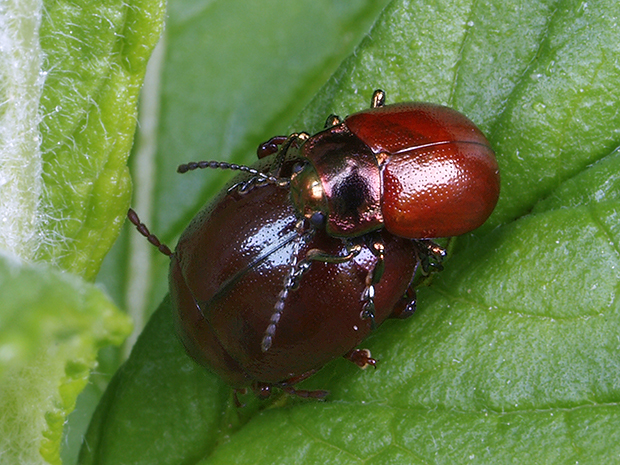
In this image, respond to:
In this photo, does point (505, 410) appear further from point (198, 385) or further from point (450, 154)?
point (198, 385)

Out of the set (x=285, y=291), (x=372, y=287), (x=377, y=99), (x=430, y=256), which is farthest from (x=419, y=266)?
(x=377, y=99)

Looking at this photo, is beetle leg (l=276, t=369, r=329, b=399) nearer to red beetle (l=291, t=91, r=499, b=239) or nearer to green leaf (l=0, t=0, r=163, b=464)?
red beetle (l=291, t=91, r=499, b=239)

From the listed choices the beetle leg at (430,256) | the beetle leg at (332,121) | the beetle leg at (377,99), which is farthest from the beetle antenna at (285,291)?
the beetle leg at (377,99)

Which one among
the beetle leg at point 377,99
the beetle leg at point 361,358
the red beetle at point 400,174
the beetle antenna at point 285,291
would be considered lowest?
the beetle leg at point 361,358

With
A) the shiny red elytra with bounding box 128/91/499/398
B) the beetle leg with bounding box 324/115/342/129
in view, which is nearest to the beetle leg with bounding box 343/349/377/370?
the shiny red elytra with bounding box 128/91/499/398

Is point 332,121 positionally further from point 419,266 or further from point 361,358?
point 361,358

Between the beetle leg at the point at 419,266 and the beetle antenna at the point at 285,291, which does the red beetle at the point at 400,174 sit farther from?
the beetle antenna at the point at 285,291
